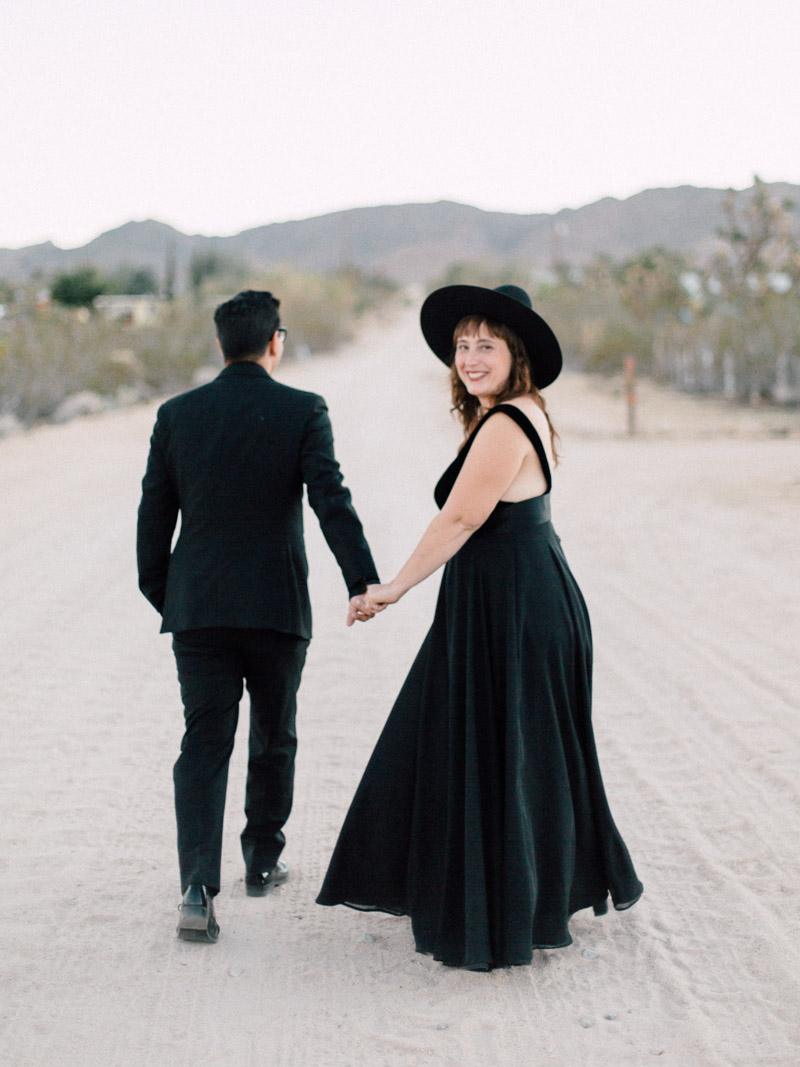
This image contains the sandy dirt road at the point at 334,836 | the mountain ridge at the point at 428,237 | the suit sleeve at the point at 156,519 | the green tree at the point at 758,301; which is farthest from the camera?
the mountain ridge at the point at 428,237

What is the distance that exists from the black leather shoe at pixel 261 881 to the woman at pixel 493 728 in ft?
1.37

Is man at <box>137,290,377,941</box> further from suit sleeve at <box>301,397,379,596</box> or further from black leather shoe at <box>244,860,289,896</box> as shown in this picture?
black leather shoe at <box>244,860,289,896</box>

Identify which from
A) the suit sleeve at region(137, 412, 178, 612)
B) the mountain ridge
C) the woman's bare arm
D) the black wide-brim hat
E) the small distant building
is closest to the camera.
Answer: the woman's bare arm

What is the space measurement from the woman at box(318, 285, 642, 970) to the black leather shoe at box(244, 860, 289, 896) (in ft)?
1.37

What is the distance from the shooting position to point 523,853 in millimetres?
3062

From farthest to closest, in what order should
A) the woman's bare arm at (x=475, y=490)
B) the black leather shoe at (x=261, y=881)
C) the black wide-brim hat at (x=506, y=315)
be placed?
the black leather shoe at (x=261, y=881), the black wide-brim hat at (x=506, y=315), the woman's bare arm at (x=475, y=490)

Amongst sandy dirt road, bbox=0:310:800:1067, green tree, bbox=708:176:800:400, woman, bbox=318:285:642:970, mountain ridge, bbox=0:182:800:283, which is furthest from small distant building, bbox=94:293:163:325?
mountain ridge, bbox=0:182:800:283

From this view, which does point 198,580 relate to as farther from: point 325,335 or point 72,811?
point 325,335

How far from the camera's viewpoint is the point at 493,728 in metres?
3.17

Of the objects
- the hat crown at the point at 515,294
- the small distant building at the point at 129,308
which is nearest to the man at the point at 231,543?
the hat crown at the point at 515,294

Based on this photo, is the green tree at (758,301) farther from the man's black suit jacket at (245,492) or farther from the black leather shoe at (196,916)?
the black leather shoe at (196,916)

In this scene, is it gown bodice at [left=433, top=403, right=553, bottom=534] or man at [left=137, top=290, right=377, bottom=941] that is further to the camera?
man at [left=137, top=290, right=377, bottom=941]

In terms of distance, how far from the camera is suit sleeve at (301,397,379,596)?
3.25 m

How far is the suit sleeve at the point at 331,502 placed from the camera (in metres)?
3.25
